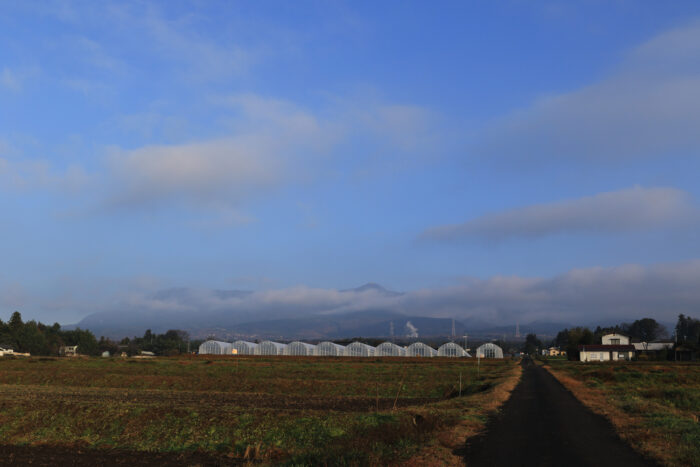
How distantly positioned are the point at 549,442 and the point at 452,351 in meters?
115

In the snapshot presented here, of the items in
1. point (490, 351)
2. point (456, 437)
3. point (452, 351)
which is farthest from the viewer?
point (490, 351)

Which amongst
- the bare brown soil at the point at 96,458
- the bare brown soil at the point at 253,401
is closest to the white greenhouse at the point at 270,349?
the bare brown soil at the point at 253,401

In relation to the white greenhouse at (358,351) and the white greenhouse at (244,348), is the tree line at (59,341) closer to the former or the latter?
the white greenhouse at (244,348)

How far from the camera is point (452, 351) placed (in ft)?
423

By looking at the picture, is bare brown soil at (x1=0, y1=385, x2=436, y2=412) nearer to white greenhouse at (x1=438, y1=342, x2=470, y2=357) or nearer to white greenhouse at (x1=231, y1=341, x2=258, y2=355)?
white greenhouse at (x1=231, y1=341, x2=258, y2=355)

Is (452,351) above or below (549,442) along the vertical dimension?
below

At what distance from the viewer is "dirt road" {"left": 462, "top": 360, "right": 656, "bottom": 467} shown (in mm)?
14875

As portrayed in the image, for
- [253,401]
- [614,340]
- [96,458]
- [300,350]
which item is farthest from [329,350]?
[96,458]

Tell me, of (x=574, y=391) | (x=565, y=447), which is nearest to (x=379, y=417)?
(x=565, y=447)

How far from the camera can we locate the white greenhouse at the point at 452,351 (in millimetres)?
127575

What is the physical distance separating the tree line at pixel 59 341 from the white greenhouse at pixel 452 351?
234 ft

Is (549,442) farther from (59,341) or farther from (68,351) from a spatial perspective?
(59,341)

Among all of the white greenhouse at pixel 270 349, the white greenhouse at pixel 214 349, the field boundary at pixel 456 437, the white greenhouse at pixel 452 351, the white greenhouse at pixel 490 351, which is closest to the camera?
the field boundary at pixel 456 437

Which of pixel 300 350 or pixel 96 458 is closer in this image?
pixel 96 458
